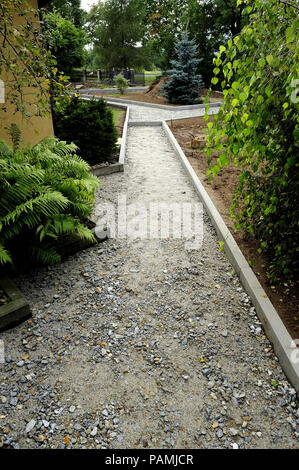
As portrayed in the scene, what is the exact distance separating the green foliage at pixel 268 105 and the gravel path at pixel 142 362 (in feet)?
3.15

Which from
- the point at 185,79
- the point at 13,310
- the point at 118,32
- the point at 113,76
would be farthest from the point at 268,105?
the point at 118,32

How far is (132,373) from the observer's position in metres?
2.60

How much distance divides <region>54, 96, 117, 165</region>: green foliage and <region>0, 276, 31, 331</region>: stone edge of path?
502cm

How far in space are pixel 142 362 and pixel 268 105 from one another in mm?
2479

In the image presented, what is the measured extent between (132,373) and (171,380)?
0.35 meters

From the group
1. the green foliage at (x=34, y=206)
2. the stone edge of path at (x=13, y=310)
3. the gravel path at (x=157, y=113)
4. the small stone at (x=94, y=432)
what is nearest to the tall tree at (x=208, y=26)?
the gravel path at (x=157, y=113)

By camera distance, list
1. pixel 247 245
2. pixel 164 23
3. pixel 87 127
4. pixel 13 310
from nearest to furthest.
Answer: pixel 13 310 < pixel 247 245 < pixel 87 127 < pixel 164 23

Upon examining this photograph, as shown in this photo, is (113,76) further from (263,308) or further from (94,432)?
(94,432)

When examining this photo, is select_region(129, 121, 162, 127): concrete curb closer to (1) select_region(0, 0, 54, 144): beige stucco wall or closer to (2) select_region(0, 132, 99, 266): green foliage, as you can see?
(1) select_region(0, 0, 54, 144): beige stucco wall

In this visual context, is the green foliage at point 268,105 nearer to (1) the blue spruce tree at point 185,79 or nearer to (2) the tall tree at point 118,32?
(1) the blue spruce tree at point 185,79

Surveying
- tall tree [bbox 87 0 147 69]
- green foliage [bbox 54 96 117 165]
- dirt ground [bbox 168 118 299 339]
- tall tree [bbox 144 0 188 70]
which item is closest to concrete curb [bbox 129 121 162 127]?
dirt ground [bbox 168 118 299 339]

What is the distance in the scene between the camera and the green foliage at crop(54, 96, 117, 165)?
23.2 ft

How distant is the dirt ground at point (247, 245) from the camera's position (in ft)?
10.0

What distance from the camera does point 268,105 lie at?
2.35m
